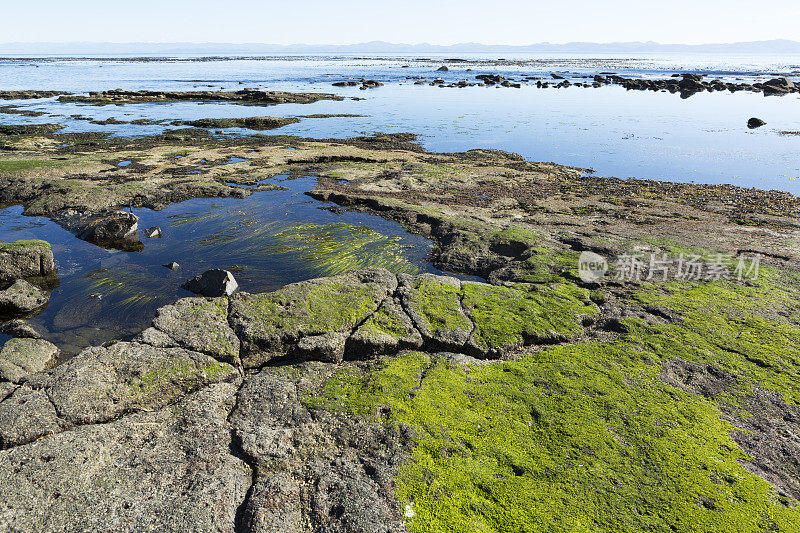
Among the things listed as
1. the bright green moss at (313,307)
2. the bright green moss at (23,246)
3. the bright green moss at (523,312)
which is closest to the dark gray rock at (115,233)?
the bright green moss at (23,246)

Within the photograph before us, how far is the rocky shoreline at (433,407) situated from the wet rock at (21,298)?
4.69 ft

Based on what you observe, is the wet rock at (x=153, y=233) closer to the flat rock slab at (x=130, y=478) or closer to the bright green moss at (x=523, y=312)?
the flat rock slab at (x=130, y=478)

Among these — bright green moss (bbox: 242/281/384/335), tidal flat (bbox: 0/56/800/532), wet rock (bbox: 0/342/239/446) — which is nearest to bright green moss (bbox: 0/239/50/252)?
tidal flat (bbox: 0/56/800/532)

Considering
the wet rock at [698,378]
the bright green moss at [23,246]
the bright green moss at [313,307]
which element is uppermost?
the bright green moss at [23,246]

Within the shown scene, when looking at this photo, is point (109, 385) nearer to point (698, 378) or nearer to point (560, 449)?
point (560, 449)

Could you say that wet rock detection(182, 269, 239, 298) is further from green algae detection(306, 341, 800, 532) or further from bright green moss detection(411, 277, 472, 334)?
green algae detection(306, 341, 800, 532)

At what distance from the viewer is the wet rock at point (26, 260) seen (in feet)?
48.4

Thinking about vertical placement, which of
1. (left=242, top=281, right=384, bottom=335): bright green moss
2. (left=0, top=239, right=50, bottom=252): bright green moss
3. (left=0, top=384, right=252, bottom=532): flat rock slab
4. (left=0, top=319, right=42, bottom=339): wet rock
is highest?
(left=0, top=239, right=50, bottom=252): bright green moss

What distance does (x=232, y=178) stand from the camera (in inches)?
1014

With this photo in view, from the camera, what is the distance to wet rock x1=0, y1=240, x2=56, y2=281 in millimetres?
14758

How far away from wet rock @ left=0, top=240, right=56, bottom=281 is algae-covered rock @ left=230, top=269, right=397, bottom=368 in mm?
9466

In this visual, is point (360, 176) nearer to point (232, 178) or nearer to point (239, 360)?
point (232, 178)

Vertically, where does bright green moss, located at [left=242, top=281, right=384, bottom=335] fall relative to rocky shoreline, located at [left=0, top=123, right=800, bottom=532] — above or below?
above

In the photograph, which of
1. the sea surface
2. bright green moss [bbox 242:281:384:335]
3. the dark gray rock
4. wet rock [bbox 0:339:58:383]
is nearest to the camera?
wet rock [bbox 0:339:58:383]
